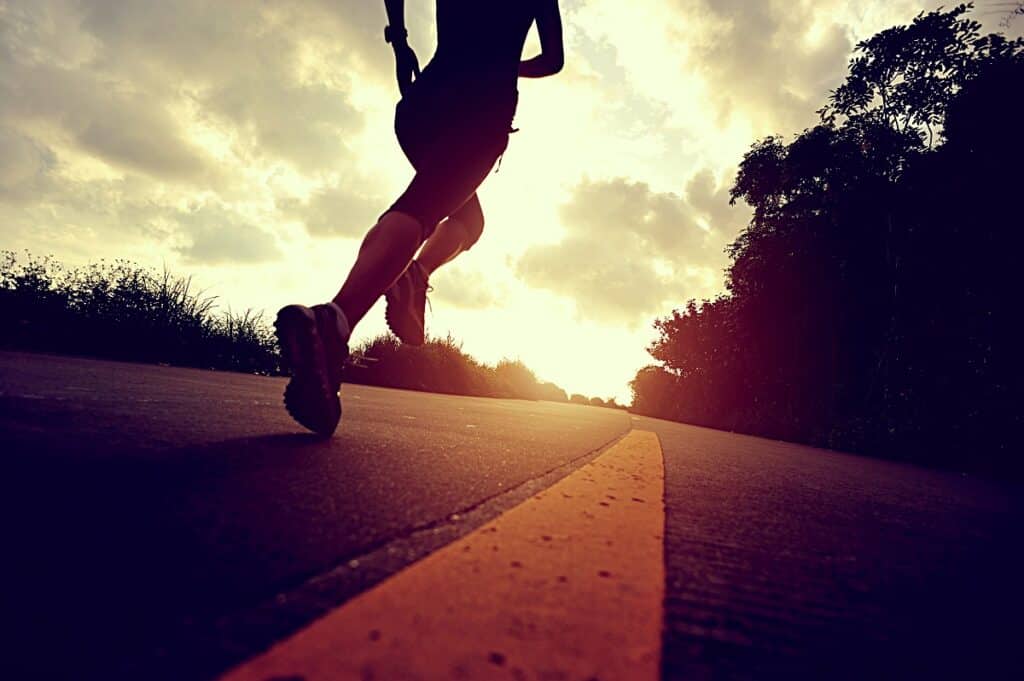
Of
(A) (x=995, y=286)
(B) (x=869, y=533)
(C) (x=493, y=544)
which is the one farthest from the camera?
(A) (x=995, y=286)

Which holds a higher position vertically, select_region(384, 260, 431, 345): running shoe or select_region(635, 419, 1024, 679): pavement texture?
select_region(384, 260, 431, 345): running shoe

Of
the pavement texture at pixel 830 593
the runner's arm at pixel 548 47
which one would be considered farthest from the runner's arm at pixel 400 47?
the pavement texture at pixel 830 593

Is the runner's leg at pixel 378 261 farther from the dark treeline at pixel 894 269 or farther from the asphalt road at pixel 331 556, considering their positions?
the dark treeline at pixel 894 269

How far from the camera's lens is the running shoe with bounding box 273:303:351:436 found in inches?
67.4

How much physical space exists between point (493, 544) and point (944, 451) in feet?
42.2

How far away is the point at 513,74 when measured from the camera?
228cm

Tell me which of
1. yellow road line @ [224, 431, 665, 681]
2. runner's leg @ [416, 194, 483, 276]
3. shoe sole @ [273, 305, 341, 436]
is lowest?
yellow road line @ [224, 431, 665, 681]

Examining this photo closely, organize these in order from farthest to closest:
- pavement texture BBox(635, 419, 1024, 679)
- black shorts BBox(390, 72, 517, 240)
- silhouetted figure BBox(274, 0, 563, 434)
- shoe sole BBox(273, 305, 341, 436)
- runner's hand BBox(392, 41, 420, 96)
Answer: runner's hand BBox(392, 41, 420, 96) < black shorts BBox(390, 72, 517, 240) < silhouetted figure BBox(274, 0, 563, 434) < shoe sole BBox(273, 305, 341, 436) < pavement texture BBox(635, 419, 1024, 679)

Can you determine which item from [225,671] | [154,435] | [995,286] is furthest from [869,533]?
[995,286]

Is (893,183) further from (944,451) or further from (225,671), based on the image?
(225,671)

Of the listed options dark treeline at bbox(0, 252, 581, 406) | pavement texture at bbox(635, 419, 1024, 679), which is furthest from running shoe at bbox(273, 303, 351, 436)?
dark treeline at bbox(0, 252, 581, 406)

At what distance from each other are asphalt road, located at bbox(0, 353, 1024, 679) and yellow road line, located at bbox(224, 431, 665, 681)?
0.03 meters

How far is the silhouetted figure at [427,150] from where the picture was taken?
72.4 inches

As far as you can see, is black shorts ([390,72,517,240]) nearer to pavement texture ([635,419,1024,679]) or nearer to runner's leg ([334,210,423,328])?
runner's leg ([334,210,423,328])
